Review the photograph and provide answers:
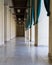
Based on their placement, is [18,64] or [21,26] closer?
Result: [18,64]

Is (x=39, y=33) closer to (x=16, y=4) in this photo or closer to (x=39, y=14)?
(x=39, y=14)

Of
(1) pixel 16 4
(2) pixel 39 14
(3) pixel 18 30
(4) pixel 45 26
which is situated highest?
(1) pixel 16 4

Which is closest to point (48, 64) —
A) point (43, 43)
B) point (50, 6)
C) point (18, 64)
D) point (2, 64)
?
point (18, 64)

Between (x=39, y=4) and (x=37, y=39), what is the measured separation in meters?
2.57

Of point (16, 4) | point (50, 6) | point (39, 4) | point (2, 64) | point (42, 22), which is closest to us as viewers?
point (2, 64)

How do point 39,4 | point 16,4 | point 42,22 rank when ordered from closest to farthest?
point 39,4, point 42,22, point 16,4

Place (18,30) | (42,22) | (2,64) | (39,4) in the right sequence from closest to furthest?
(2,64) → (39,4) → (42,22) → (18,30)

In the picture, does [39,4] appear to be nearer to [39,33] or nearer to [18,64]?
[39,33]

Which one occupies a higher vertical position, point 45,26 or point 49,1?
point 49,1

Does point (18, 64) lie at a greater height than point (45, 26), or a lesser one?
lesser

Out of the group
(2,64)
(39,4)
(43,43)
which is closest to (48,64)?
(2,64)

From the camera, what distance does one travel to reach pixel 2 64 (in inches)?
204

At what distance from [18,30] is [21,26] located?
1.44 metres

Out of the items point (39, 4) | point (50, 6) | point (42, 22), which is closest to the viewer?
point (50, 6)
